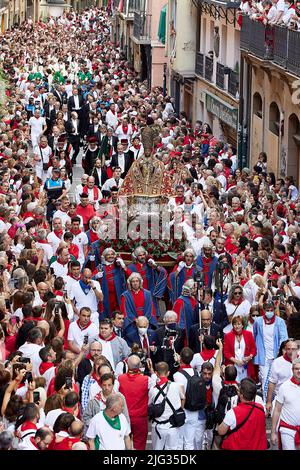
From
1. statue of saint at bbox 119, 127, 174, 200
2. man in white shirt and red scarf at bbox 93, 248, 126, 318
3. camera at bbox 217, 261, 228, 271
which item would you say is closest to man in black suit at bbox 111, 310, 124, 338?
man in white shirt and red scarf at bbox 93, 248, 126, 318

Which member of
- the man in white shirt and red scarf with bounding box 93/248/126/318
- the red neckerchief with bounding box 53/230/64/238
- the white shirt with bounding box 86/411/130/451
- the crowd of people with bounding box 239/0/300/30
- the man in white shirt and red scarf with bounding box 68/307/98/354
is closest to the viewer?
the white shirt with bounding box 86/411/130/451

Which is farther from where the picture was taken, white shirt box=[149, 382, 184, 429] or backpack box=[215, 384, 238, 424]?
white shirt box=[149, 382, 184, 429]

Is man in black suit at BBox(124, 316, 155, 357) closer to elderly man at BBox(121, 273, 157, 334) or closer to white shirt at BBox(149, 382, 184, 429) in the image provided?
elderly man at BBox(121, 273, 157, 334)

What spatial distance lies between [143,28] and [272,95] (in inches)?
818

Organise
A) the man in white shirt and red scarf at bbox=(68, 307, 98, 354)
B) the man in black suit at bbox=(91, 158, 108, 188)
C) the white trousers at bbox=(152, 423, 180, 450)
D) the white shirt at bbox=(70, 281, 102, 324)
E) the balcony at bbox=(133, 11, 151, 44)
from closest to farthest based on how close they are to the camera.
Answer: the white trousers at bbox=(152, 423, 180, 450) < the man in white shirt and red scarf at bbox=(68, 307, 98, 354) < the white shirt at bbox=(70, 281, 102, 324) < the man in black suit at bbox=(91, 158, 108, 188) < the balcony at bbox=(133, 11, 151, 44)

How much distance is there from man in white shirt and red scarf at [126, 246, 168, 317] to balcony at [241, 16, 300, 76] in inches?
343

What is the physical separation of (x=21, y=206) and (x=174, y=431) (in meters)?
8.70

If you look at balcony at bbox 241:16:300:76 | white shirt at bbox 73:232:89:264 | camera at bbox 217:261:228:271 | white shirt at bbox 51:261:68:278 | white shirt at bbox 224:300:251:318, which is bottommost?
white shirt at bbox 73:232:89:264

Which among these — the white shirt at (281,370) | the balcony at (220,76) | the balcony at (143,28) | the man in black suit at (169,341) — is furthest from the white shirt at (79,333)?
the balcony at (143,28)

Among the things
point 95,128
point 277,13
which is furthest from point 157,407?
point 95,128

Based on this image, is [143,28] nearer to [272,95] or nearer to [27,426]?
[272,95]

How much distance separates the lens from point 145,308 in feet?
54.0

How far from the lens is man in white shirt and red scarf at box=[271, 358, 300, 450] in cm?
1238

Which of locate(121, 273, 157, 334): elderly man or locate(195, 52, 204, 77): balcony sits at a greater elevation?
locate(121, 273, 157, 334): elderly man
